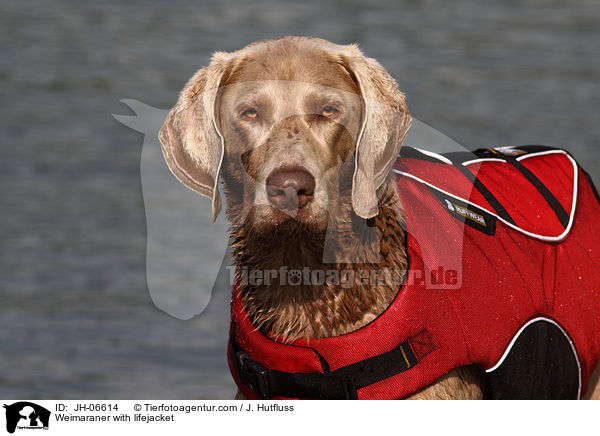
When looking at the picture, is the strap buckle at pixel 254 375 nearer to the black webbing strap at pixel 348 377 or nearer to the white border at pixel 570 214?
the black webbing strap at pixel 348 377

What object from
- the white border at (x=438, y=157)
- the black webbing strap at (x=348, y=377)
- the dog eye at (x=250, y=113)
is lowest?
the black webbing strap at (x=348, y=377)

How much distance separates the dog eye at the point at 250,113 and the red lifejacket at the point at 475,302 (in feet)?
2.10

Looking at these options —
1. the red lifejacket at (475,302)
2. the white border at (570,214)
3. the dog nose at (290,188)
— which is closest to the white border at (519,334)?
the red lifejacket at (475,302)

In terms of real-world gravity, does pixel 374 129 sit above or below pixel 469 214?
above

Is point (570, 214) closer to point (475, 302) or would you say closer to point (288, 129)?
point (475, 302)

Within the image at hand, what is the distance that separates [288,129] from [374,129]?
357 millimetres

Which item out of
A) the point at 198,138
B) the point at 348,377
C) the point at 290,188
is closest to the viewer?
the point at 290,188

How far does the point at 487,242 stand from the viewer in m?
3.54

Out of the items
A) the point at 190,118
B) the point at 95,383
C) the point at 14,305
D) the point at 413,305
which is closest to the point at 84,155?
the point at 14,305

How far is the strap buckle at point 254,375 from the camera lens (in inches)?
132
